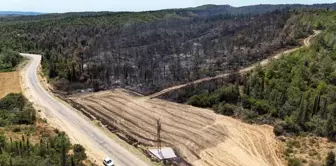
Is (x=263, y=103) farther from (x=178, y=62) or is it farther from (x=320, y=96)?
(x=178, y=62)

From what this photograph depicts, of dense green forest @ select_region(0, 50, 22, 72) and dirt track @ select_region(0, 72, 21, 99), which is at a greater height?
dense green forest @ select_region(0, 50, 22, 72)

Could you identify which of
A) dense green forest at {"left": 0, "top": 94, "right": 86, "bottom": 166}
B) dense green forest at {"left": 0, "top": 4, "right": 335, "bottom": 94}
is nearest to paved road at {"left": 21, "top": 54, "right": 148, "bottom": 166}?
dense green forest at {"left": 0, "top": 94, "right": 86, "bottom": 166}

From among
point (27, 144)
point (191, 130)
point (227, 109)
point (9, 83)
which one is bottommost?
point (191, 130)

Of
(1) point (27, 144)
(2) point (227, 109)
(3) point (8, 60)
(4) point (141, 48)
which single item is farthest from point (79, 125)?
(3) point (8, 60)

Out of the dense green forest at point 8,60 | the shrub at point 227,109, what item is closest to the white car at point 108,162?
the shrub at point 227,109

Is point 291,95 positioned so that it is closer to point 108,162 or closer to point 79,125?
point 108,162

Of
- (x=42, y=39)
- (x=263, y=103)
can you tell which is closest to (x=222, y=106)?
(x=263, y=103)

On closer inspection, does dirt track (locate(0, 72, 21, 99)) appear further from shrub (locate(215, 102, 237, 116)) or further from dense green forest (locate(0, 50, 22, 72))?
shrub (locate(215, 102, 237, 116))

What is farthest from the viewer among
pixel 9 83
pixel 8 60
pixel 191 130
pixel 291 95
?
pixel 8 60
